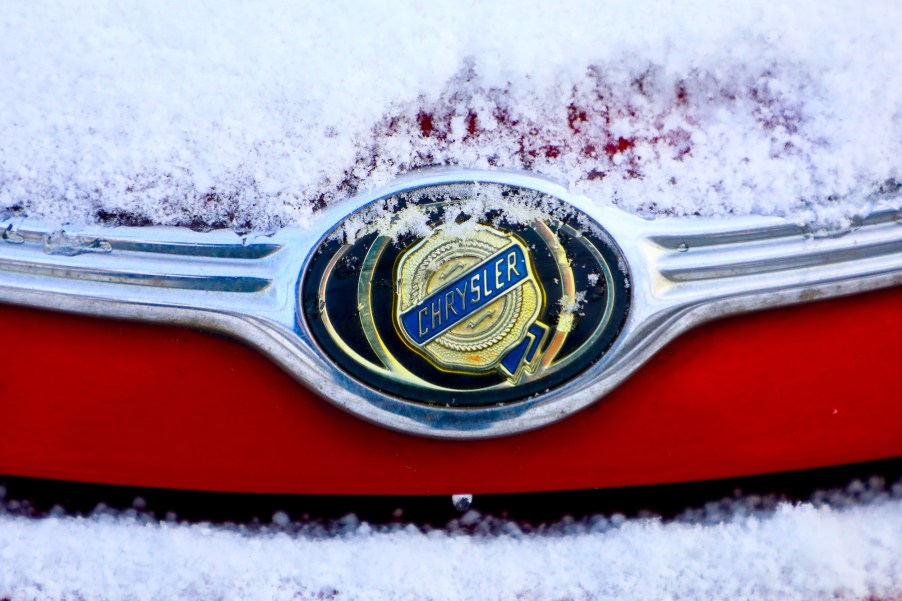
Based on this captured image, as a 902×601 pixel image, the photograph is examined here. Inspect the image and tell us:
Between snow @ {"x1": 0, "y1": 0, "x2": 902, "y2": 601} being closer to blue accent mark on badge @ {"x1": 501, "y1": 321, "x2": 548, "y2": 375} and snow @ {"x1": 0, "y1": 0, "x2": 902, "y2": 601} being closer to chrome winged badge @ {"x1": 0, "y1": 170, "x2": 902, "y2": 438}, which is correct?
chrome winged badge @ {"x1": 0, "y1": 170, "x2": 902, "y2": 438}

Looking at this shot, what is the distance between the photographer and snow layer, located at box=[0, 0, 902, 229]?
85 cm

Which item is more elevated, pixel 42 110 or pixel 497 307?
pixel 42 110

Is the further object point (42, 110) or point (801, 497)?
point (801, 497)

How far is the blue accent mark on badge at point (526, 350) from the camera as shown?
87 cm

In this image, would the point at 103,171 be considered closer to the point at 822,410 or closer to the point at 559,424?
the point at 559,424

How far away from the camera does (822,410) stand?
36.4 inches

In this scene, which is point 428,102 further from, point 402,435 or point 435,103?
point 402,435

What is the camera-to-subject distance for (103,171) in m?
0.85

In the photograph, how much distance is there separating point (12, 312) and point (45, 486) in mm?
248

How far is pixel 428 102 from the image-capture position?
0.86 meters

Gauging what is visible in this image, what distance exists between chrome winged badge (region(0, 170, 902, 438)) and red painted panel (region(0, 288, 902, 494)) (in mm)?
34

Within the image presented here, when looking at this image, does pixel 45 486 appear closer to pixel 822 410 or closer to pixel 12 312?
pixel 12 312

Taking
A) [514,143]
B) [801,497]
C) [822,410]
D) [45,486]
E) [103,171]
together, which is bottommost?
[45,486]

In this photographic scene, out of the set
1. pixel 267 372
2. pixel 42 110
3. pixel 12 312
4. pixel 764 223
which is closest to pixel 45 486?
pixel 12 312
